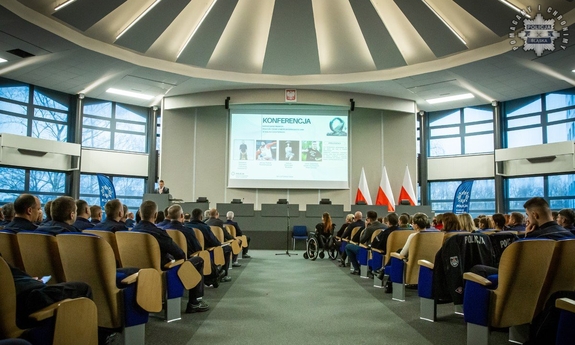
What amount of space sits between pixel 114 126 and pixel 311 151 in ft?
23.5

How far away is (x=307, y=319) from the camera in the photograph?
156 inches

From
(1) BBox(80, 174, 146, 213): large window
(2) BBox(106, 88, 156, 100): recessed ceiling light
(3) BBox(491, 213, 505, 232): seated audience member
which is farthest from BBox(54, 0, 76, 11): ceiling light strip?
(3) BBox(491, 213, 505, 232): seated audience member

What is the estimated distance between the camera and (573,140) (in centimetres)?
1218

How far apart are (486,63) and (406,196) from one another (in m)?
5.08

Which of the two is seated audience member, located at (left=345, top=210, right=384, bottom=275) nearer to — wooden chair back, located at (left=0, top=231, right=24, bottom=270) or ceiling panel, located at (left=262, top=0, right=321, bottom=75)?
wooden chair back, located at (left=0, top=231, right=24, bottom=270)

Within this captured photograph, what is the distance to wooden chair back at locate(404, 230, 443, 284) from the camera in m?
4.54

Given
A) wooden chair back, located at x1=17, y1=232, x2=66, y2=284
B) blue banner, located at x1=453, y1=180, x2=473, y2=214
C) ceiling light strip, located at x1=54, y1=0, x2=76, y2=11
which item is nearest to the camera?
wooden chair back, located at x1=17, y1=232, x2=66, y2=284

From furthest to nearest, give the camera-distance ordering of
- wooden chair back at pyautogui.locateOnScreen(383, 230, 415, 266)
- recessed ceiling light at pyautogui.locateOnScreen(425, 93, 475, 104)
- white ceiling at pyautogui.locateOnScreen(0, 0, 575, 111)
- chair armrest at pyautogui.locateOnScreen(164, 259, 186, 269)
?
recessed ceiling light at pyautogui.locateOnScreen(425, 93, 475, 104) → white ceiling at pyautogui.locateOnScreen(0, 0, 575, 111) → wooden chair back at pyautogui.locateOnScreen(383, 230, 415, 266) → chair armrest at pyautogui.locateOnScreen(164, 259, 186, 269)

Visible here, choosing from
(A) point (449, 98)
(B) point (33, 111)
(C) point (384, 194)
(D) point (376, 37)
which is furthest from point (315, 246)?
(B) point (33, 111)

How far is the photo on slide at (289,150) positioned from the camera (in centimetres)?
1416

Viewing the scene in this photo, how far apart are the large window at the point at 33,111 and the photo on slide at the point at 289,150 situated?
23.6ft

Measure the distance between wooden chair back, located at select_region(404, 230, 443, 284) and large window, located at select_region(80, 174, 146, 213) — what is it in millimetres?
12601

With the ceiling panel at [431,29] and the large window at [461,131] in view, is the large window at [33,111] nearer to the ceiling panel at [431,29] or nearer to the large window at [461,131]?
the ceiling panel at [431,29]

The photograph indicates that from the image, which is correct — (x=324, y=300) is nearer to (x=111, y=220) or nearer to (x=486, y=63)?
(x=111, y=220)
